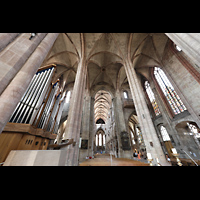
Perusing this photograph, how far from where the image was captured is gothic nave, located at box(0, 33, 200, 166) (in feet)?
6.18

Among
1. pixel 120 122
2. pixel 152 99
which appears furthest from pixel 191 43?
pixel 152 99

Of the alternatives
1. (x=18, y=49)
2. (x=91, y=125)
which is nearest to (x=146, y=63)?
(x=91, y=125)

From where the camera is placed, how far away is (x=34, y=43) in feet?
7.60

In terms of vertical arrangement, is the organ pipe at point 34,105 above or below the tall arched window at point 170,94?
below

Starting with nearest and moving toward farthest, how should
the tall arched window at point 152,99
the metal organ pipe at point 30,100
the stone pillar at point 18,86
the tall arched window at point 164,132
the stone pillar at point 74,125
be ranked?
the stone pillar at point 18,86
the stone pillar at point 74,125
the metal organ pipe at point 30,100
the tall arched window at point 164,132
the tall arched window at point 152,99

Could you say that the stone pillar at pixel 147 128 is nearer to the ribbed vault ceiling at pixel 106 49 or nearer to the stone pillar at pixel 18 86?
the ribbed vault ceiling at pixel 106 49

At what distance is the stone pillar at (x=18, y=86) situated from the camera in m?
1.51

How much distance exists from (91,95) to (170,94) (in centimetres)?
1120

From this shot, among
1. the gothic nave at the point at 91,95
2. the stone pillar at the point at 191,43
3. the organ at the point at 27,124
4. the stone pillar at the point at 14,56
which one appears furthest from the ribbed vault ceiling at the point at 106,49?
the stone pillar at the point at 191,43

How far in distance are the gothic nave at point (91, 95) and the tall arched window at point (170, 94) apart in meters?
0.10
